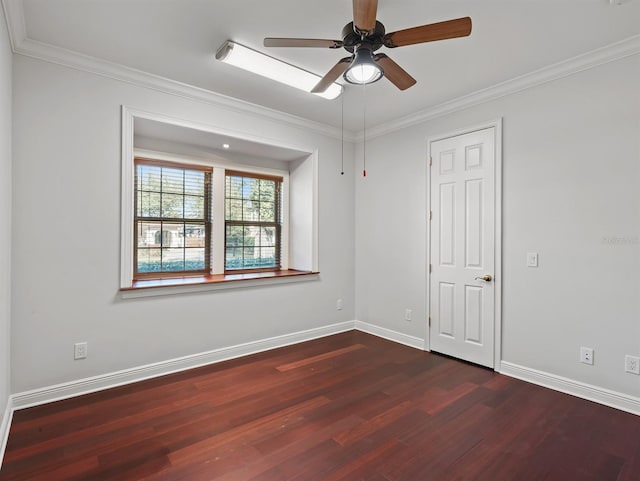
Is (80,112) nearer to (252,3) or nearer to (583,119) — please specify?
(252,3)

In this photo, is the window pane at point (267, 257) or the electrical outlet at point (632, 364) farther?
the window pane at point (267, 257)

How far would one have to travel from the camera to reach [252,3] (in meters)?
2.09

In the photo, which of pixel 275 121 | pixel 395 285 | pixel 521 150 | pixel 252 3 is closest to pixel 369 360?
pixel 395 285

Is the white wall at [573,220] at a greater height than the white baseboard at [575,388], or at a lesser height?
greater

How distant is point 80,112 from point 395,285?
3.56 metres

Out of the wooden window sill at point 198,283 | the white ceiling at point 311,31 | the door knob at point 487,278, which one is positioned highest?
the white ceiling at point 311,31

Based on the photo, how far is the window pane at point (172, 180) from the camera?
3.75 m

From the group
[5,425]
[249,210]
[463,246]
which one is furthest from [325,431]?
[249,210]

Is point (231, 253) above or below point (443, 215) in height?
below

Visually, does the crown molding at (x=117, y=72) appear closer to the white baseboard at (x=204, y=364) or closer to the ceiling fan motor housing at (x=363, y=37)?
the ceiling fan motor housing at (x=363, y=37)

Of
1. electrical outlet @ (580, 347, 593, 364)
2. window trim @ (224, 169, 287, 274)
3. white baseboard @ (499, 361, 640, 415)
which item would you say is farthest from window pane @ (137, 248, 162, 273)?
electrical outlet @ (580, 347, 593, 364)

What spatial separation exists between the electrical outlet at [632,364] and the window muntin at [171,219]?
3938 millimetres

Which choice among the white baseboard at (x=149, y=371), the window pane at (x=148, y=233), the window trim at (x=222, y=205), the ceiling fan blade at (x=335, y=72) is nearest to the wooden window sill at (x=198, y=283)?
the window trim at (x=222, y=205)

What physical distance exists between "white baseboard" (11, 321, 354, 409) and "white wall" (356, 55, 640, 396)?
230 centimetres
